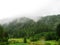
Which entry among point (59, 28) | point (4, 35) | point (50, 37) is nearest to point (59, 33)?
point (59, 28)

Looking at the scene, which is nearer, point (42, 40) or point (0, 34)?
point (42, 40)

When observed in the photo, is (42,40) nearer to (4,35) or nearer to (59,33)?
(59,33)

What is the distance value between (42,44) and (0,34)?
67724 millimetres

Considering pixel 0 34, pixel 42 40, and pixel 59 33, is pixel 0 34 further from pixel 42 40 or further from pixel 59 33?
pixel 42 40

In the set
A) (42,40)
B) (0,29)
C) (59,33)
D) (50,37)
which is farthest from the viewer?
(50,37)

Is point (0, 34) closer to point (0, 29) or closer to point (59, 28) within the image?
point (0, 29)

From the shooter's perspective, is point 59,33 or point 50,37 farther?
point 50,37

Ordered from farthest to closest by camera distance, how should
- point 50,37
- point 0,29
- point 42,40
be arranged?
point 50,37 → point 0,29 → point 42,40

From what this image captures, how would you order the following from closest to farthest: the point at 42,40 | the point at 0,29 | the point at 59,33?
1. the point at 42,40
2. the point at 59,33
3. the point at 0,29

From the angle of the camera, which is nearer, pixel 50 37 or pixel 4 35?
Result: pixel 4 35

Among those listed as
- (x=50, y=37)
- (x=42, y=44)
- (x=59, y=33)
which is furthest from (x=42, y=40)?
(x=50, y=37)

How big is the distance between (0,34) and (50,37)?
25611 millimetres

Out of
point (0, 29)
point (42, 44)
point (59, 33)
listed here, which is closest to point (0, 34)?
point (0, 29)

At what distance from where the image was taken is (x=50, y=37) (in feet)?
291
